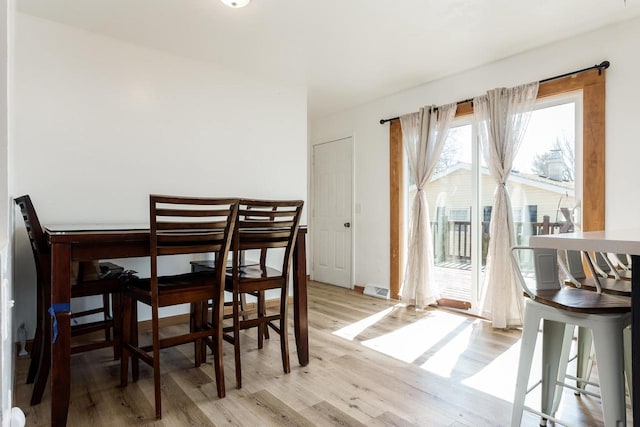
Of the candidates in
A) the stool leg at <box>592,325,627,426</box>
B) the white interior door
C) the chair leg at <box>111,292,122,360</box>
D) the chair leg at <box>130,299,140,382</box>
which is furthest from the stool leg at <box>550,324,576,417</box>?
the white interior door

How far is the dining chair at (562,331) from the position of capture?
1.25m

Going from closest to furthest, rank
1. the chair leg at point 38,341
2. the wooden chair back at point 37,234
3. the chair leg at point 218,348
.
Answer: the wooden chair back at point 37,234, the chair leg at point 218,348, the chair leg at point 38,341

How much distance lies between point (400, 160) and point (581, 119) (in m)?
1.72

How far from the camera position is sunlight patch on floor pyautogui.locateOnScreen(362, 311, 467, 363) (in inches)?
104

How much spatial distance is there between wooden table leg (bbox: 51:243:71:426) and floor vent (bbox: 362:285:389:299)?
3236 millimetres

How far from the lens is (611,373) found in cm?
125

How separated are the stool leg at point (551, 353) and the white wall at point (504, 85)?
1649mm

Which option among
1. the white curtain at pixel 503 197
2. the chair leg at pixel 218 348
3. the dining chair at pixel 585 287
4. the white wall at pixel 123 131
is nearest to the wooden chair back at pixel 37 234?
the white wall at pixel 123 131

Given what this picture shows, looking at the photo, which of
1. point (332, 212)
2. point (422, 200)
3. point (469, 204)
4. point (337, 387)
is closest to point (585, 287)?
point (337, 387)

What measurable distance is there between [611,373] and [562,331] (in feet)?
1.06

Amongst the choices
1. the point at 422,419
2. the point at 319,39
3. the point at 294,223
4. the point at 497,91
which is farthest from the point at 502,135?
the point at 422,419

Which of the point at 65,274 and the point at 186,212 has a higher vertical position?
the point at 186,212

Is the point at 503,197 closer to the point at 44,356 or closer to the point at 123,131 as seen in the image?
the point at 123,131

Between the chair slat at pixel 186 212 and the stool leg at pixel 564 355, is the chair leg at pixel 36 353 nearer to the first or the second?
the chair slat at pixel 186 212
